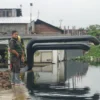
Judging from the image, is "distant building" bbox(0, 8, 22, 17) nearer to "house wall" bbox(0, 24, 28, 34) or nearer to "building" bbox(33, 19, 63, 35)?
"building" bbox(33, 19, 63, 35)

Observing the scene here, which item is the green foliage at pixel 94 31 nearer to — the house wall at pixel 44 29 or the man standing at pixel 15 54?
the house wall at pixel 44 29

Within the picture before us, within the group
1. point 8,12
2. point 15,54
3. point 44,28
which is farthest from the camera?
point 8,12

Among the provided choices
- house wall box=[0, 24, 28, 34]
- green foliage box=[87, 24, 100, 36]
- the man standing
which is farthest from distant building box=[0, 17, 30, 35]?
the man standing

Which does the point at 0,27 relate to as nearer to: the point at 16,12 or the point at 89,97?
the point at 16,12

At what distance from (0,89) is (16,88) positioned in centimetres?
127

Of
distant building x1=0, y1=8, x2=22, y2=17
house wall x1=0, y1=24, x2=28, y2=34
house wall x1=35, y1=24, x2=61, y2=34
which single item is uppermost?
distant building x1=0, y1=8, x2=22, y2=17

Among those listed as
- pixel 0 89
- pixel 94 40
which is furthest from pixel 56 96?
pixel 94 40

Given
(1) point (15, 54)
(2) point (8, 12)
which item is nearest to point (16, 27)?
(2) point (8, 12)

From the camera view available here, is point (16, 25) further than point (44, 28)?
No

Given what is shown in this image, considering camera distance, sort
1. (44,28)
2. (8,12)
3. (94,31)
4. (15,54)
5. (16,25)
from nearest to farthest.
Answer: (15,54)
(16,25)
(44,28)
(8,12)
(94,31)

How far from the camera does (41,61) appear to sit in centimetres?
4153

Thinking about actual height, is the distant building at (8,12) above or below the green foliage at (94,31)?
above

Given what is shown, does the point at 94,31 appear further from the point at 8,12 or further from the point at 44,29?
the point at 8,12

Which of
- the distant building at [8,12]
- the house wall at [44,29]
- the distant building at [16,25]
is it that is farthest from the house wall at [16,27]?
the distant building at [8,12]
